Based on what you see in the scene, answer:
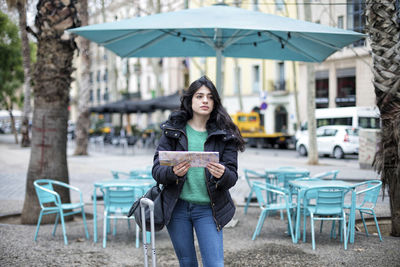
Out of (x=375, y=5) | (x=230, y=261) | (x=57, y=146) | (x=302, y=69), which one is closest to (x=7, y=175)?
(x=57, y=146)

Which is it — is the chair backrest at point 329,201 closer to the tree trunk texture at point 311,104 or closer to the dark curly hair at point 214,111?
the dark curly hair at point 214,111

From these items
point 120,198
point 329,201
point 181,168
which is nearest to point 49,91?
point 120,198

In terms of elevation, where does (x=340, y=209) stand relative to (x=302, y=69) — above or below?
below

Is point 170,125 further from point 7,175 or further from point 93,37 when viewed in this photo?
point 7,175

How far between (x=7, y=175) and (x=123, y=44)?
752 centimetres

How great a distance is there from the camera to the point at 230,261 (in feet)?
17.2

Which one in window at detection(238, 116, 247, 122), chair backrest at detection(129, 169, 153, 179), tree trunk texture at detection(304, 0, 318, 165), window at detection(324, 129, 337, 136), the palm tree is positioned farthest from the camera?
window at detection(238, 116, 247, 122)

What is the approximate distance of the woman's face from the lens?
3.34 metres

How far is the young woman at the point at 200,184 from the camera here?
313 centimetres

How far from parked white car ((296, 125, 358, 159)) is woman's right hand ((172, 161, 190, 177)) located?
58.2 feet

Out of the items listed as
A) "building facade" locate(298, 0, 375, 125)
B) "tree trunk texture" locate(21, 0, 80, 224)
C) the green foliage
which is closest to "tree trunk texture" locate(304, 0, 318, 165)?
"building facade" locate(298, 0, 375, 125)

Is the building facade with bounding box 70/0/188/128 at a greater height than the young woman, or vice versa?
the building facade with bounding box 70/0/188/128

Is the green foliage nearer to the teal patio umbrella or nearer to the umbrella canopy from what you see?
the umbrella canopy

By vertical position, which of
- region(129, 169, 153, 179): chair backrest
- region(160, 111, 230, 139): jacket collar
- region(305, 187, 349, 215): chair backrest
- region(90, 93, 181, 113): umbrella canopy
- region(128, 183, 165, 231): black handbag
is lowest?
region(305, 187, 349, 215): chair backrest
